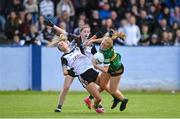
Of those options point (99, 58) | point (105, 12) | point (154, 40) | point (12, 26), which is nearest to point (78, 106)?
point (99, 58)

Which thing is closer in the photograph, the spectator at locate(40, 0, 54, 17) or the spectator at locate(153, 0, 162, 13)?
the spectator at locate(40, 0, 54, 17)

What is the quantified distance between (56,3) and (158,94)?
6.39m

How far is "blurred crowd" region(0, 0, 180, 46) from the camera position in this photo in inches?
Result: 1085

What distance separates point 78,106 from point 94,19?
8476 millimetres

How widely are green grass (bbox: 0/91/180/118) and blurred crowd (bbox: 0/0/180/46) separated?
246cm

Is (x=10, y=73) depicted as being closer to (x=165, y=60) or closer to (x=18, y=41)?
(x=18, y=41)

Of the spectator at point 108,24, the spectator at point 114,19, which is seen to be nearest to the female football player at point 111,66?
the spectator at point 108,24

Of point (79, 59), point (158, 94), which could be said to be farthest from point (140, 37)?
point (79, 59)

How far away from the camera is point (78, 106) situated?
67.5ft

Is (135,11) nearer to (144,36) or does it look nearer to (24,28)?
(144,36)

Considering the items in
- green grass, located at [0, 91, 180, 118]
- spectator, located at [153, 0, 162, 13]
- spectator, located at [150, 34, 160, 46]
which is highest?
spectator, located at [153, 0, 162, 13]

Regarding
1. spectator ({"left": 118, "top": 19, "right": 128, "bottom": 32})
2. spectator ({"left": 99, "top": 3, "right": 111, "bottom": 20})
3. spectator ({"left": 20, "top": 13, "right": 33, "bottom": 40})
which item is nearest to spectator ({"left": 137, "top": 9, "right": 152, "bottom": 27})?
spectator ({"left": 118, "top": 19, "right": 128, "bottom": 32})

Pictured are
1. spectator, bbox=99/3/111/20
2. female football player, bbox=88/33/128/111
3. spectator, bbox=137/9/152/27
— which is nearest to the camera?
female football player, bbox=88/33/128/111

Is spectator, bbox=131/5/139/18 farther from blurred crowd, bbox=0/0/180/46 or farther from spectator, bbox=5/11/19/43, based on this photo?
spectator, bbox=5/11/19/43
